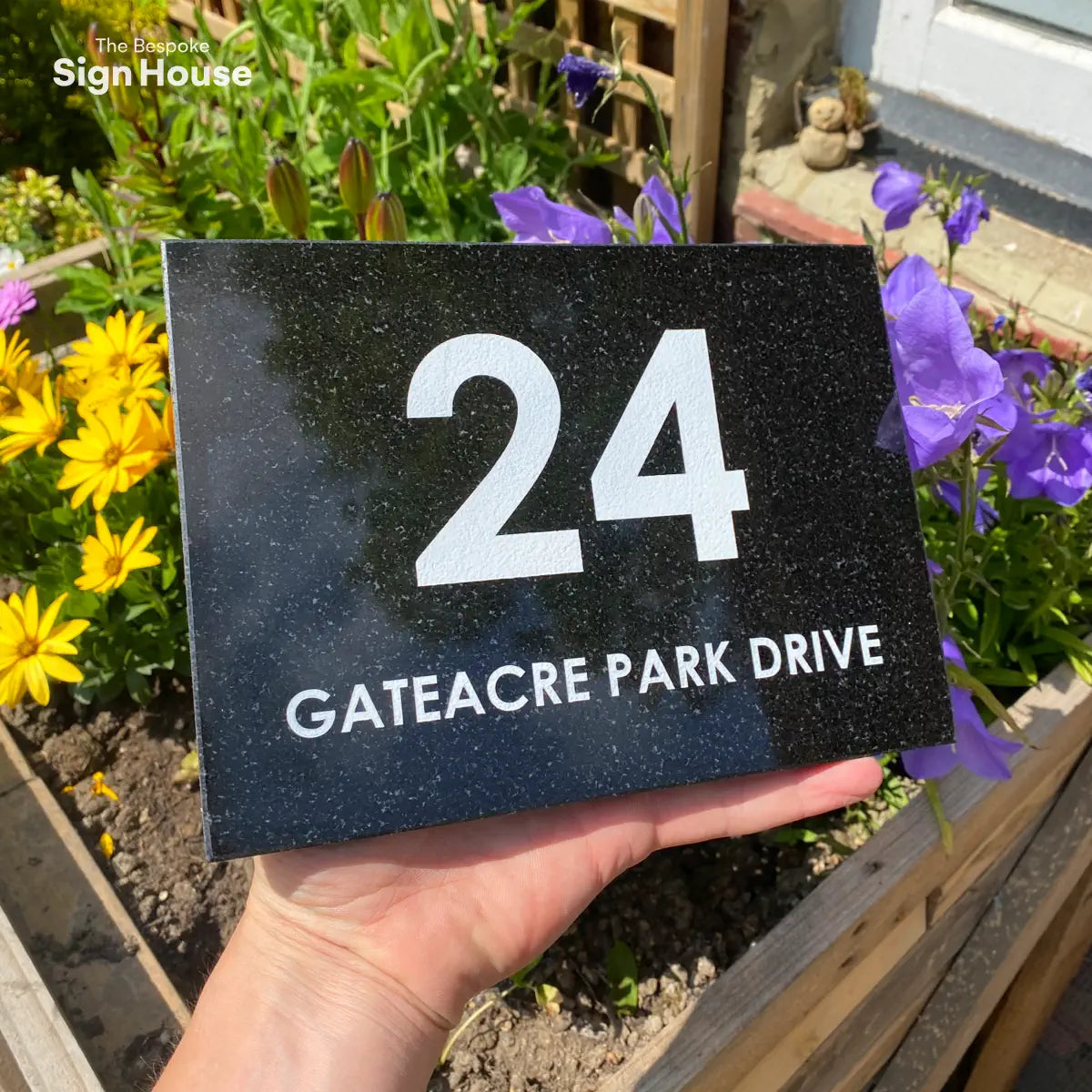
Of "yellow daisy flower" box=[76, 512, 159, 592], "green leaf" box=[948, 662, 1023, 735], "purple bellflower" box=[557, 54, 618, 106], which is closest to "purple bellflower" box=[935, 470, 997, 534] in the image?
"green leaf" box=[948, 662, 1023, 735]

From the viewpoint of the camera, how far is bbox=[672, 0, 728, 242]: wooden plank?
55.7 inches

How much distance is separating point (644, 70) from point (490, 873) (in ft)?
4.57

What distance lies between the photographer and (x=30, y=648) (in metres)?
0.90

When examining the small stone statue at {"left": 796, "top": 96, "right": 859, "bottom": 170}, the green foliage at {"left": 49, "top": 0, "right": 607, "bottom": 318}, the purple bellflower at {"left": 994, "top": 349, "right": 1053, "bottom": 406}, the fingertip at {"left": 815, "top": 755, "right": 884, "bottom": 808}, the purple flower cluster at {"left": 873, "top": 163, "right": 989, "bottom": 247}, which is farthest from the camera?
the small stone statue at {"left": 796, "top": 96, "right": 859, "bottom": 170}

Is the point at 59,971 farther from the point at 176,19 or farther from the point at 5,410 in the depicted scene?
the point at 176,19

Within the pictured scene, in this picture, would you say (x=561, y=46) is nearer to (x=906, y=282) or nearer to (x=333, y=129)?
(x=333, y=129)

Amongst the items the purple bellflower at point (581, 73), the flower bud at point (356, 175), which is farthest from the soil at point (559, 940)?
the purple bellflower at point (581, 73)

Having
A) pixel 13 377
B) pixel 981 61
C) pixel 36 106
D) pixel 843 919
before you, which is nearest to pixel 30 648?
pixel 13 377

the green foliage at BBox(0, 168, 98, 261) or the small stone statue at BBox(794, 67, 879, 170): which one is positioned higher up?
the small stone statue at BBox(794, 67, 879, 170)

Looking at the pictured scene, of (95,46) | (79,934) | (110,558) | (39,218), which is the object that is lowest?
(79,934)

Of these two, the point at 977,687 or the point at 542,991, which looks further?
the point at 542,991

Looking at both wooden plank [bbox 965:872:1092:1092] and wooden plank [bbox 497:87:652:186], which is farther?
wooden plank [bbox 497:87:652:186]

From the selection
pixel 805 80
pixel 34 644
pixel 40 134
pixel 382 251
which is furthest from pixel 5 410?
pixel 40 134

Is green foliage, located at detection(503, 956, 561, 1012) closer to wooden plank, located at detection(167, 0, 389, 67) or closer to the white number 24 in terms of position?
the white number 24
